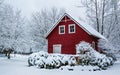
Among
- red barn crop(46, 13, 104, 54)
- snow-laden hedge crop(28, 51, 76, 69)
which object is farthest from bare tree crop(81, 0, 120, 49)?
snow-laden hedge crop(28, 51, 76, 69)

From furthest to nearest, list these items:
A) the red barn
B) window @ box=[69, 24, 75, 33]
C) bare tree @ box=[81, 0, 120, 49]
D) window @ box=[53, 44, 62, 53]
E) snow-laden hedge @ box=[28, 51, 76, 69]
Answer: bare tree @ box=[81, 0, 120, 49]
window @ box=[53, 44, 62, 53]
window @ box=[69, 24, 75, 33]
the red barn
snow-laden hedge @ box=[28, 51, 76, 69]

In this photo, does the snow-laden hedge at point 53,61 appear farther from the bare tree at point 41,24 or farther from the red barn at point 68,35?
the bare tree at point 41,24

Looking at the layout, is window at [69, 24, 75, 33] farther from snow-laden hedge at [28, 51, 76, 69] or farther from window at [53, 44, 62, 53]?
snow-laden hedge at [28, 51, 76, 69]

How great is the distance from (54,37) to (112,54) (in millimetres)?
8902

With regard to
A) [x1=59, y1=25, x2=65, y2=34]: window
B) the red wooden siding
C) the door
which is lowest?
the door

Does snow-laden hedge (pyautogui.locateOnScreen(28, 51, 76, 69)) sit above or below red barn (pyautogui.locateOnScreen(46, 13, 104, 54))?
below

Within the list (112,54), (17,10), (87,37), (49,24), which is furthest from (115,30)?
(17,10)

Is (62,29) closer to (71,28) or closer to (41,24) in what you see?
(71,28)

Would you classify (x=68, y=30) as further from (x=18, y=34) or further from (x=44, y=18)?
(x=44, y=18)

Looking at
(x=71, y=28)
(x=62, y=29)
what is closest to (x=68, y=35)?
(x=71, y=28)

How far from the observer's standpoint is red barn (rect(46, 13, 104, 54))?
28391mm

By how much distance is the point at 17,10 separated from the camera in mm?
45938

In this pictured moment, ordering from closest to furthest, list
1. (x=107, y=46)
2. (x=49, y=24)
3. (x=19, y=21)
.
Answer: (x=107, y=46), (x=19, y=21), (x=49, y=24)

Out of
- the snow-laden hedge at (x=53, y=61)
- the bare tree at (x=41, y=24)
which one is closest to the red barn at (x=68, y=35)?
the snow-laden hedge at (x=53, y=61)
